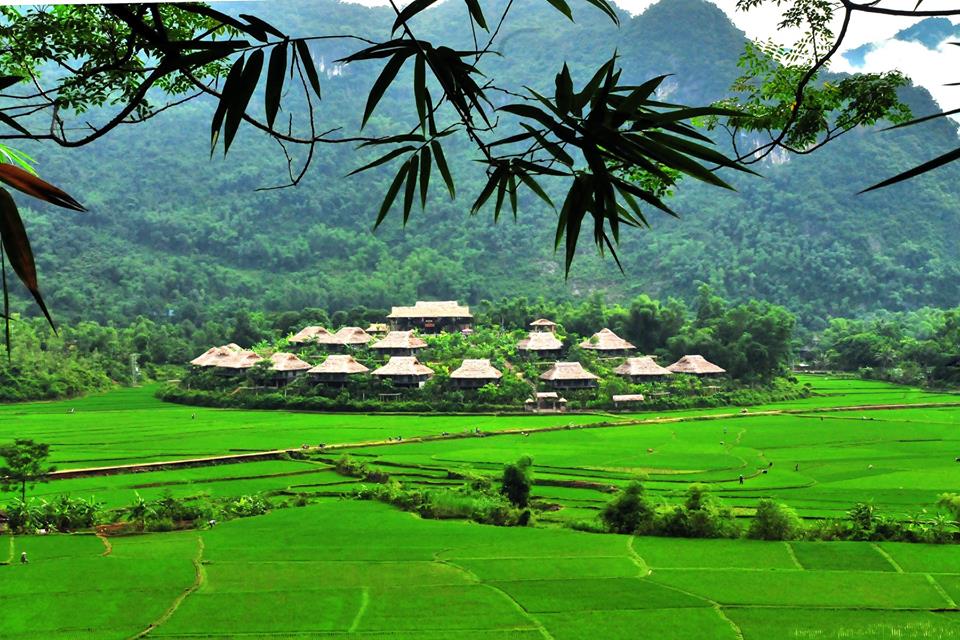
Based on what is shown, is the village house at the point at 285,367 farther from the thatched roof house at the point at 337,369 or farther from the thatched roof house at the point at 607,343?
the thatched roof house at the point at 607,343

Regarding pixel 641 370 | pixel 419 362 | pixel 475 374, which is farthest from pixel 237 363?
pixel 641 370

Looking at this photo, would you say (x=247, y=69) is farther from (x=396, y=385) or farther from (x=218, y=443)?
(x=396, y=385)

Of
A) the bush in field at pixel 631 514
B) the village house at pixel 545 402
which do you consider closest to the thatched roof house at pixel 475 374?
the village house at pixel 545 402

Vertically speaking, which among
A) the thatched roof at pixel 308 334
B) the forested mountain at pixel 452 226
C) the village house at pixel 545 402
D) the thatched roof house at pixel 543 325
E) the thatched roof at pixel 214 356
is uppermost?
the forested mountain at pixel 452 226

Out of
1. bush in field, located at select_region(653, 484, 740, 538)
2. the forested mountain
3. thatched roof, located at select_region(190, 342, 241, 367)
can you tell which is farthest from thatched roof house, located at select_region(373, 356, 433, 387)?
bush in field, located at select_region(653, 484, 740, 538)

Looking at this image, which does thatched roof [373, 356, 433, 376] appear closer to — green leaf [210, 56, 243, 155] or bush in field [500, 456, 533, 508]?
bush in field [500, 456, 533, 508]

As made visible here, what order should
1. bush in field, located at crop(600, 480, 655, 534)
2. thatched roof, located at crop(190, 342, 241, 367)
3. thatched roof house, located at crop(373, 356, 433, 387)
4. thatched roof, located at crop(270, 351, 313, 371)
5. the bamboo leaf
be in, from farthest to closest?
thatched roof house, located at crop(373, 356, 433, 387)
thatched roof, located at crop(270, 351, 313, 371)
thatched roof, located at crop(190, 342, 241, 367)
bush in field, located at crop(600, 480, 655, 534)
the bamboo leaf
